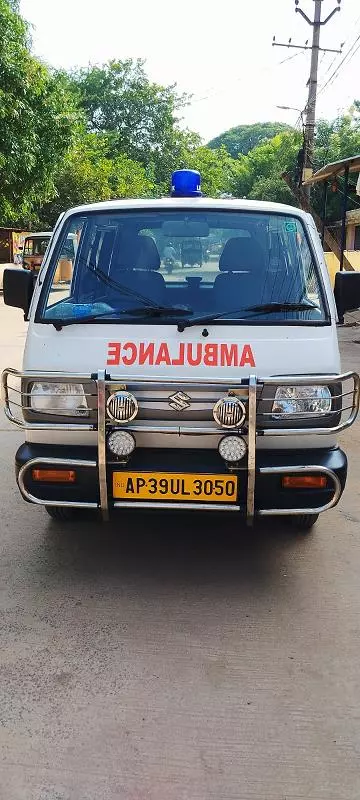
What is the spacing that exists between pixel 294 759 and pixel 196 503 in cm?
113

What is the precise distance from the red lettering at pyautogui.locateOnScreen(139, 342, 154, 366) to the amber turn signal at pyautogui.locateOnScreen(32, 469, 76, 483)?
0.61 metres

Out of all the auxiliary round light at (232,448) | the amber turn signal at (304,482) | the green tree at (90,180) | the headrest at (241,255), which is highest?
the green tree at (90,180)

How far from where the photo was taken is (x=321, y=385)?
3209mm

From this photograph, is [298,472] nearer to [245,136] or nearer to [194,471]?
[194,471]

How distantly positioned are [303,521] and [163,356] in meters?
1.45

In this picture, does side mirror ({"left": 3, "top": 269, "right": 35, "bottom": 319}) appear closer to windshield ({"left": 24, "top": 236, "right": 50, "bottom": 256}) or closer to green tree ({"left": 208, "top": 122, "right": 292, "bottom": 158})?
windshield ({"left": 24, "top": 236, "right": 50, "bottom": 256})

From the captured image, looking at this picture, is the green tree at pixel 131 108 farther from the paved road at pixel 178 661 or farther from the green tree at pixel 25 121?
the paved road at pixel 178 661

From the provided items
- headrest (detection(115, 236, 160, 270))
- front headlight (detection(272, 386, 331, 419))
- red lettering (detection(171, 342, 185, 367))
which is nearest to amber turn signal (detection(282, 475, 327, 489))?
front headlight (detection(272, 386, 331, 419))

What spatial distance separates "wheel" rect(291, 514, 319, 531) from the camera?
158 inches

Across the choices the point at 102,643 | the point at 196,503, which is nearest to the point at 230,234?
the point at 196,503

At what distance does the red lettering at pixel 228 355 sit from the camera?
10.7 feet

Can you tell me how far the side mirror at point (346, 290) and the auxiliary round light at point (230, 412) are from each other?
46.5 inches

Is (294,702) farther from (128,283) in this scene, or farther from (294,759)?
(128,283)

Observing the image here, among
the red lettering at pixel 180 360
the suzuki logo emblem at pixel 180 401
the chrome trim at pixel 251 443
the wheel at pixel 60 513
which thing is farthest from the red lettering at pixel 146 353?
the wheel at pixel 60 513
